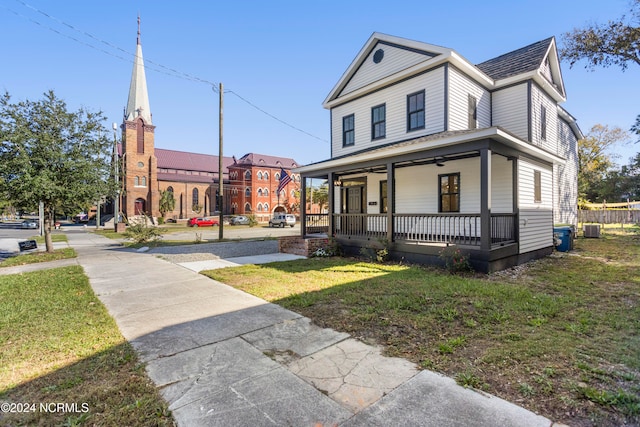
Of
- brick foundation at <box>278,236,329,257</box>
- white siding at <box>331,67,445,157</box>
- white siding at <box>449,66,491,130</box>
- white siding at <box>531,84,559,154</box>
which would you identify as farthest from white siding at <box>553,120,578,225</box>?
brick foundation at <box>278,236,329,257</box>

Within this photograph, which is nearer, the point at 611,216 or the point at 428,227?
the point at 428,227

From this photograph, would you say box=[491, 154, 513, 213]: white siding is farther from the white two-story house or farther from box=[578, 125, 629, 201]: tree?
box=[578, 125, 629, 201]: tree

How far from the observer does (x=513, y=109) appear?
38.1 feet

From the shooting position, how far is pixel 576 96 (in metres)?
17.7

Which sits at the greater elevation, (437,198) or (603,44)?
(603,44)

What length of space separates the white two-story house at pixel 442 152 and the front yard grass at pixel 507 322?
5.47 ft

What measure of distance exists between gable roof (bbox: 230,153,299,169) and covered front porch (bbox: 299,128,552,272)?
42.8m

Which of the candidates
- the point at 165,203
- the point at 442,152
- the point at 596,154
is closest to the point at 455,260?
the point at 442,152

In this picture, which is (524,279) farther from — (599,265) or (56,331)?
(56,331)

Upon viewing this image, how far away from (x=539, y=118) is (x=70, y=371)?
49.4ft

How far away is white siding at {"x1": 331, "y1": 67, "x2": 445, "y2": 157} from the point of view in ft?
34.5

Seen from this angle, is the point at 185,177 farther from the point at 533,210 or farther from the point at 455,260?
the point at 455,260

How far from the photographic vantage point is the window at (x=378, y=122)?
12.2 meters

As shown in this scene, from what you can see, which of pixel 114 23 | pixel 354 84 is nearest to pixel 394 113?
pixel 354 84
